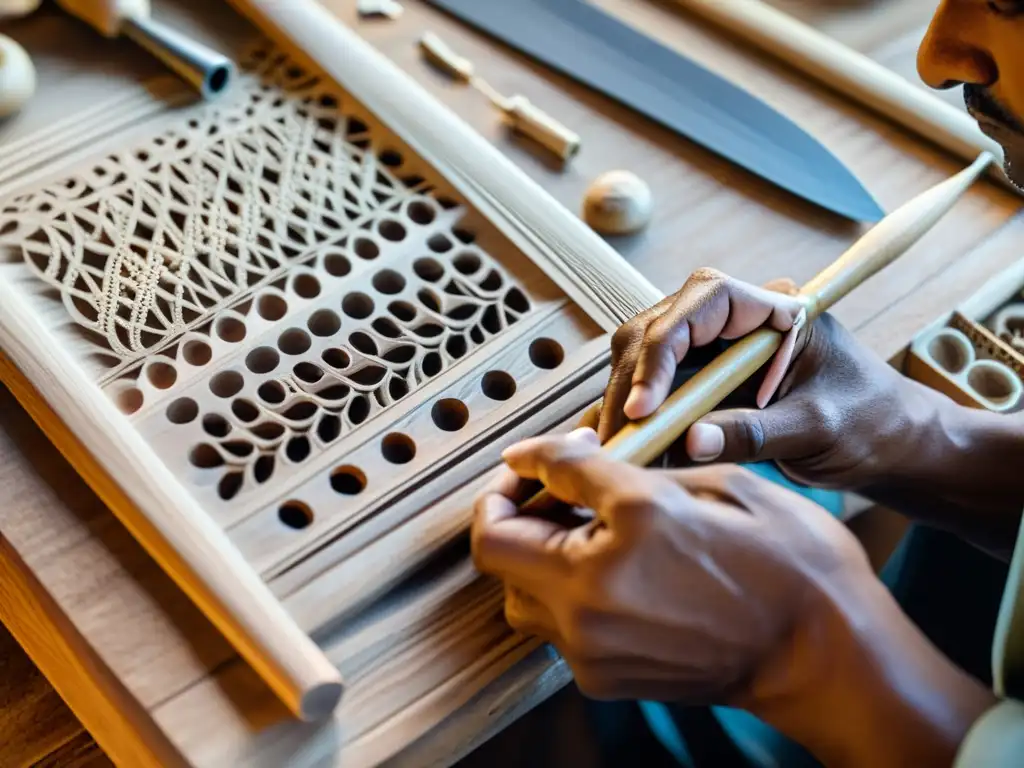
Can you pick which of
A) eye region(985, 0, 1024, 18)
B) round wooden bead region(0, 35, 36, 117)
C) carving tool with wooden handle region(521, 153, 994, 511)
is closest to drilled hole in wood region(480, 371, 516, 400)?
carving tool with wooden handle region(521, 153, 994, 511)

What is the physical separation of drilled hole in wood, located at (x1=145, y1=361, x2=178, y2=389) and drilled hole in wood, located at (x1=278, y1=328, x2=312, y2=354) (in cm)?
7

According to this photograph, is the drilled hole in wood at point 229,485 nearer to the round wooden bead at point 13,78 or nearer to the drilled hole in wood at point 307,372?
the drilled hole in wood at point 307,372

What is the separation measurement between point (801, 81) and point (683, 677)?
0.60 meters

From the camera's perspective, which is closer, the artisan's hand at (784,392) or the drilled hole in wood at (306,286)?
the artisan's hand at (784,392)

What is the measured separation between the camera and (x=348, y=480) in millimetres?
568

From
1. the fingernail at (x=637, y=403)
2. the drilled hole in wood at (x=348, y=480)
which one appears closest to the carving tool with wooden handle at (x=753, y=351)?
the fingernail at (x=637, y=403)

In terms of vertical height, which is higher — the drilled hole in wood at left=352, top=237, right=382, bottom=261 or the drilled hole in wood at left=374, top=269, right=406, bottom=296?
the drilled hole in wood at left=352, top=237, right=382, bottom=261

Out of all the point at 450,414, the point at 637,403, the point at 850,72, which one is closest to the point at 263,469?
the point at 450,414

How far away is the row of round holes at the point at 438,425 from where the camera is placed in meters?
0.54

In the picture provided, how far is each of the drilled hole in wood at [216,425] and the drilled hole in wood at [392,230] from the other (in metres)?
0.19

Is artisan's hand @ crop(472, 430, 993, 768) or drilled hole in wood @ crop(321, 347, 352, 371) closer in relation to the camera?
artisan's hand @ crop(472, 430, 993, 768)

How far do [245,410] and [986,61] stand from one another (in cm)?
48

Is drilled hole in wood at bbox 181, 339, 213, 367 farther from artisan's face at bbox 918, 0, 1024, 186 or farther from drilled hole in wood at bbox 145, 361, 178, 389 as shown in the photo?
artisan's face at bbox 918, 0, 1024, 186

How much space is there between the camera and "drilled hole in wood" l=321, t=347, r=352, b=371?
60 centimetres
